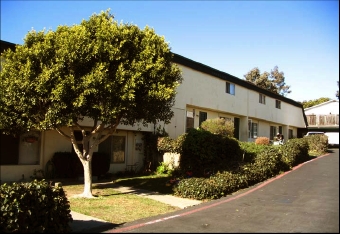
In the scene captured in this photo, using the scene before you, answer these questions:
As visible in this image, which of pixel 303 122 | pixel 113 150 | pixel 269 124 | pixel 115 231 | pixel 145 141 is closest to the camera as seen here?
pixel 115 231

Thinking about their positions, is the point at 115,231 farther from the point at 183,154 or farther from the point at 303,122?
the point at 303,122

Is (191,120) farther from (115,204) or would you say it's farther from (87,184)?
(115,204)

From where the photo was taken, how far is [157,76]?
34.7ft

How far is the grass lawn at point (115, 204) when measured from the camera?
867 centimetres

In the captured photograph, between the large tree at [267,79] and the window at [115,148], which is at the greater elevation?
the large tree at [267,79]

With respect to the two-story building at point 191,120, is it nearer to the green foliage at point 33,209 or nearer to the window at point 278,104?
the window at point 278,104

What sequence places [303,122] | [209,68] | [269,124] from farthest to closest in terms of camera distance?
[303,122] → [269,124] → [209,68]

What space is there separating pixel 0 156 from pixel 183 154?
25.9ft

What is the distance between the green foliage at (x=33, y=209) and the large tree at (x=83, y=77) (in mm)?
3303

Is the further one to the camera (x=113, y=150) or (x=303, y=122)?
(x=303, y=122)

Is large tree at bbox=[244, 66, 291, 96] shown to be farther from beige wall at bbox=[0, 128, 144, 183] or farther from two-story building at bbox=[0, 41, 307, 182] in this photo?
beige wall at bbox=[0, 128, 144, 183]

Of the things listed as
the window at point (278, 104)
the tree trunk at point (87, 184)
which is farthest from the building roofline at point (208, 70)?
the tree trunk at point (87, 184)

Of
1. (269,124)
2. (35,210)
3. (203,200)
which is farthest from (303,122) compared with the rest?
(35,210)

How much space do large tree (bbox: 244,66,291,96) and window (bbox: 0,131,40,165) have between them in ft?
141
